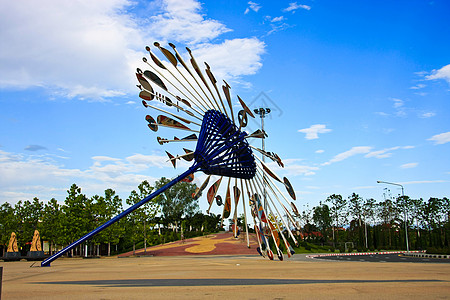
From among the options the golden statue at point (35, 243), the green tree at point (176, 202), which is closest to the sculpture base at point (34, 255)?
the golden statue at point (35, 243)

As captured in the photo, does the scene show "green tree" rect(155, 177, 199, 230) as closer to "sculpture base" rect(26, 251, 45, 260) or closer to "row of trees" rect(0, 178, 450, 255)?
"row of trees" rect(0, 178, 450, 255)

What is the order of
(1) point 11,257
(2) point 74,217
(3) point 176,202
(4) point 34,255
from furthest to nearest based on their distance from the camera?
(3) point 176,202 < (2) point 74,217 < (1) point 11,257 < (4) point 34,255

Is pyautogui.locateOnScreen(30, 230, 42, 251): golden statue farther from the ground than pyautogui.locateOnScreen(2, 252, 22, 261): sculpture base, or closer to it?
farther from the ground

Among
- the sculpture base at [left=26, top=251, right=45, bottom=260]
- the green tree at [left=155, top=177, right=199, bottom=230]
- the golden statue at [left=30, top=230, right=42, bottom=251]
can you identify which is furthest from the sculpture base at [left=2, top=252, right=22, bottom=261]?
the green tree at [left=155, top=177, right=199, bottom=230]

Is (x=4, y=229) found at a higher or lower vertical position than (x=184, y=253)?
higher

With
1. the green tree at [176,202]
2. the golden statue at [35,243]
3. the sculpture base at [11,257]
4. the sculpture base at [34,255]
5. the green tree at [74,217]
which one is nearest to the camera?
the sculpture base at [34,255]

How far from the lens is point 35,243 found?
3331 centimetres

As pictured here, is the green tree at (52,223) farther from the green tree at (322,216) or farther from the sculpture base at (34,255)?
the green tree at (322,216)

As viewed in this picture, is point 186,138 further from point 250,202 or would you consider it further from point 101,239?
point 101,239

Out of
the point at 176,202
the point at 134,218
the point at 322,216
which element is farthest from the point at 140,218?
the point at 322,216

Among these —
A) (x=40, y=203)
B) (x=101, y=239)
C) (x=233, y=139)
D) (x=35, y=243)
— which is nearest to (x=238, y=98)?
(x=233, y=139)

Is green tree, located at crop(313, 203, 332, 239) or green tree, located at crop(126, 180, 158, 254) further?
green tree, located at crop(313, 203, 332, 239)

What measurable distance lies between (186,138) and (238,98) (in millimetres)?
Result: 3729

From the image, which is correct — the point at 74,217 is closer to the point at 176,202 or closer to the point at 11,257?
the point at 11,257
